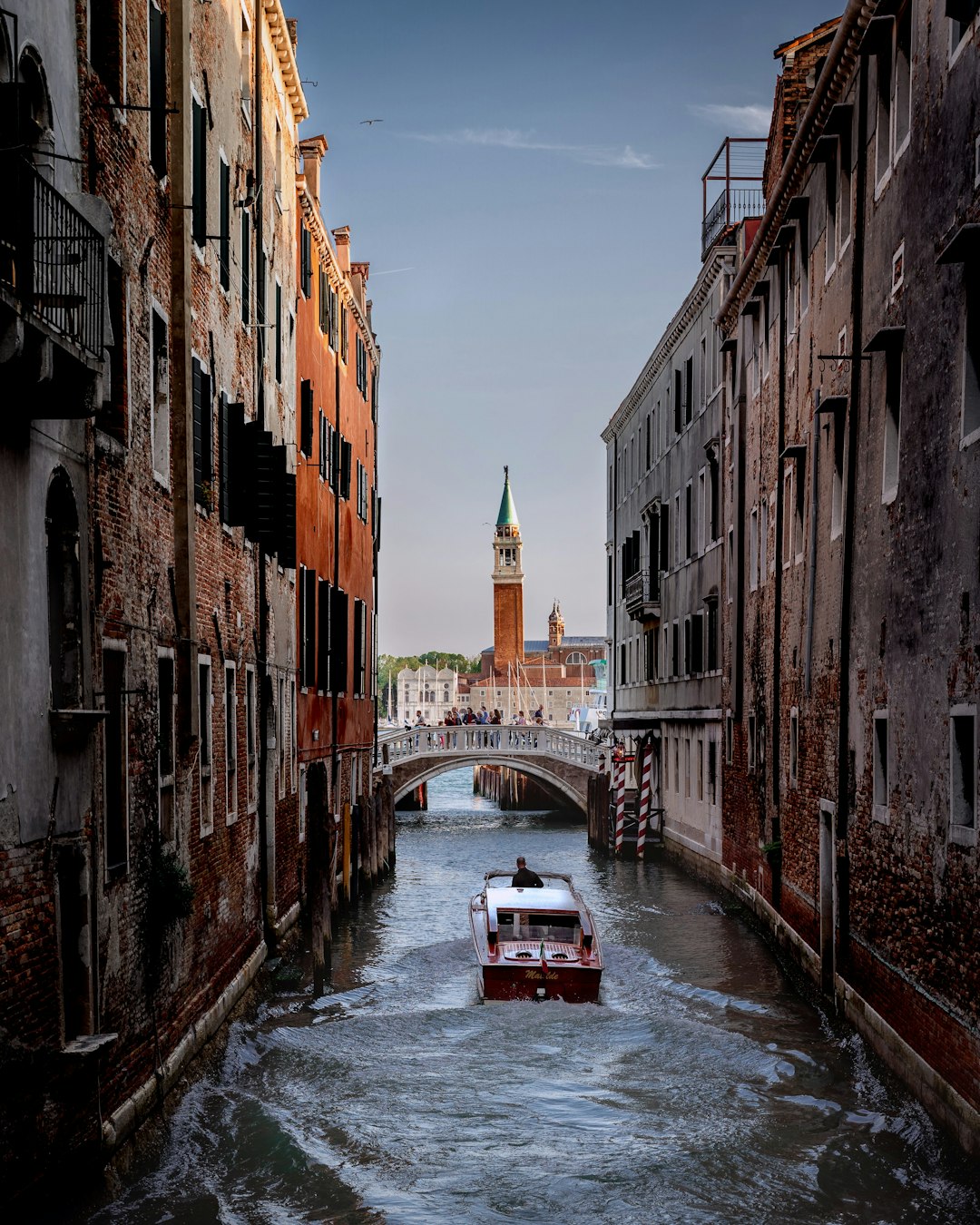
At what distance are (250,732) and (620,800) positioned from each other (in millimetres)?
19741

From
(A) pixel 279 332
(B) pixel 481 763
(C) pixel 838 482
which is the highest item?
(A) pixel 279 332

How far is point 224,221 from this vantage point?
48.0ft

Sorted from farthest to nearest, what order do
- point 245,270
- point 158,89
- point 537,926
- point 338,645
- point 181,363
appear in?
point 338,645 < point 537,926 < point 245,270 < point 181,363 < point 158,89

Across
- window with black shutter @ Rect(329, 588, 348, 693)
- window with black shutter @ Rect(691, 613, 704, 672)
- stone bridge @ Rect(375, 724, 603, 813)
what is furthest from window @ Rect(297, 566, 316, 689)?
stone bridge @ Rect(375, 724, 603, 813)

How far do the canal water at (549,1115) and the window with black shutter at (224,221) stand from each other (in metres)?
7.13

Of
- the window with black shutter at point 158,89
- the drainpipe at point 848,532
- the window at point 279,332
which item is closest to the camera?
the window with black shutter at point 158,89

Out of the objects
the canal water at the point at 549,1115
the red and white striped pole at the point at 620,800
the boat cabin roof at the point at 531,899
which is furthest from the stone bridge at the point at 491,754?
the canal water at the point at 549,1115

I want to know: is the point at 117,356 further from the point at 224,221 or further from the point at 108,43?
the point at 224,221

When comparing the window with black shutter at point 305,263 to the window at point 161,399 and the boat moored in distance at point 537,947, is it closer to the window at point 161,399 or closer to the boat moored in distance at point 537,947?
the boat moored in distance at point 537,947

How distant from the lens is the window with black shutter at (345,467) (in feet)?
87.0

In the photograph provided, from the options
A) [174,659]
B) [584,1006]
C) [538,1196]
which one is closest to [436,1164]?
[538,1196]

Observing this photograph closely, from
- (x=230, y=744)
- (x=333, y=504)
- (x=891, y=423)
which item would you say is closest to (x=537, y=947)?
(x=230, y=744)

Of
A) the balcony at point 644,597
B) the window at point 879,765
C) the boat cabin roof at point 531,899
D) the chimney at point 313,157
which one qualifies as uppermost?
the chimney at point 313,157

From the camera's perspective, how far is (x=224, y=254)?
14.5 m
